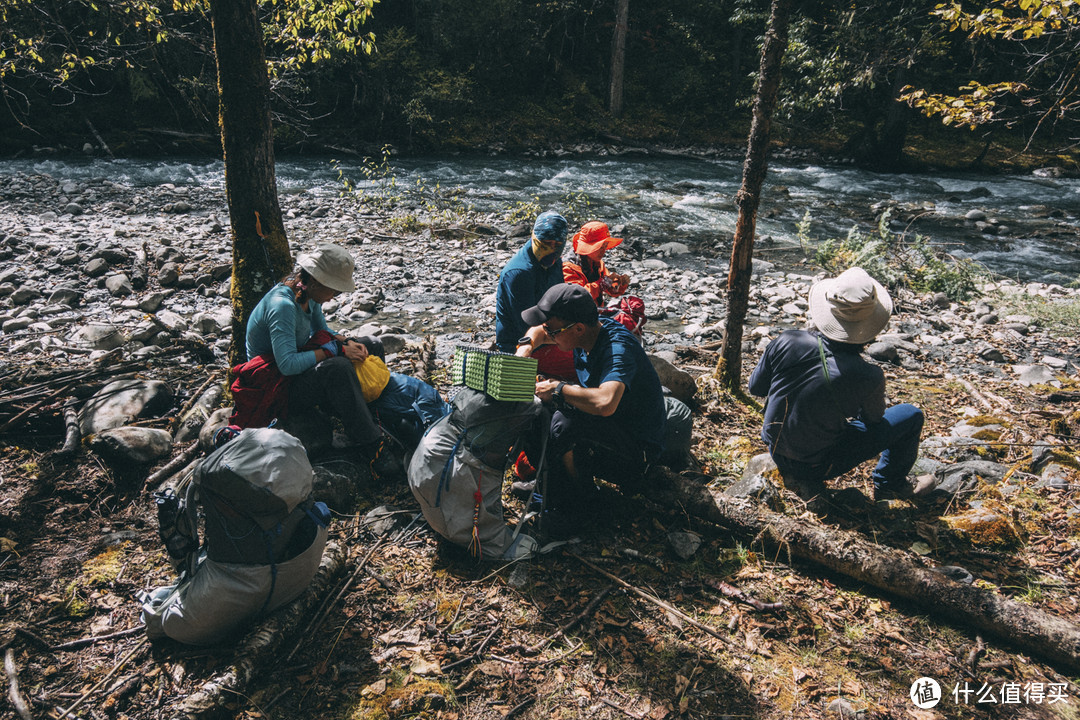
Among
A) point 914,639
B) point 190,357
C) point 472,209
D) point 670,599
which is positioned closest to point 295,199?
point 472,209

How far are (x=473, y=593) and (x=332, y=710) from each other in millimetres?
904

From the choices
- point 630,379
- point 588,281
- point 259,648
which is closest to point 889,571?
point 630,379

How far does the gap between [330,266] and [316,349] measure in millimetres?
607

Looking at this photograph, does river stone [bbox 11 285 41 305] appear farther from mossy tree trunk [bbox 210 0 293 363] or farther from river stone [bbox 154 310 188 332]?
mossy tree trunk [bbox 210 0 293 363]

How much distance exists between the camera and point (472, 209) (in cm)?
1259

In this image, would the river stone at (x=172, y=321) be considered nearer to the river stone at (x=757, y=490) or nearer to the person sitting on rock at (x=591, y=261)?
the person sitting on rock at (x=591, y=261)

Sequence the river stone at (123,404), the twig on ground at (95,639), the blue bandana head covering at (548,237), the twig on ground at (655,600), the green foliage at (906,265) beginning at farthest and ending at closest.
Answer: the green foliage at (906,265), the blue bandana head covering at (548,237), the river stone at (123,404), the twig on ground at (655,600), the twig on ground at (95,639)

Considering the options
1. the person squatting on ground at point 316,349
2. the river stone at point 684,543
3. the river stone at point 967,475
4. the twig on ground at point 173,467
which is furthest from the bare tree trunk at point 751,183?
the twig on ground at point 173,467

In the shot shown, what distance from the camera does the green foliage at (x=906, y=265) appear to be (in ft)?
27.9

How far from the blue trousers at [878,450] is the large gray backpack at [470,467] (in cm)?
201

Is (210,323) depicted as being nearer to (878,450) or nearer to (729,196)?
(878,450)

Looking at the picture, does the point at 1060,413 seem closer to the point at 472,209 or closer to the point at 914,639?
the point at 914,639

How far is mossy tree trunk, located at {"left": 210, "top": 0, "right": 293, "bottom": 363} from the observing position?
399 cm

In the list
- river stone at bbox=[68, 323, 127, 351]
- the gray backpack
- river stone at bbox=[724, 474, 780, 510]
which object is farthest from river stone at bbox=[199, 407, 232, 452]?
river stone at bbox=[724, 474, 780, 510]
